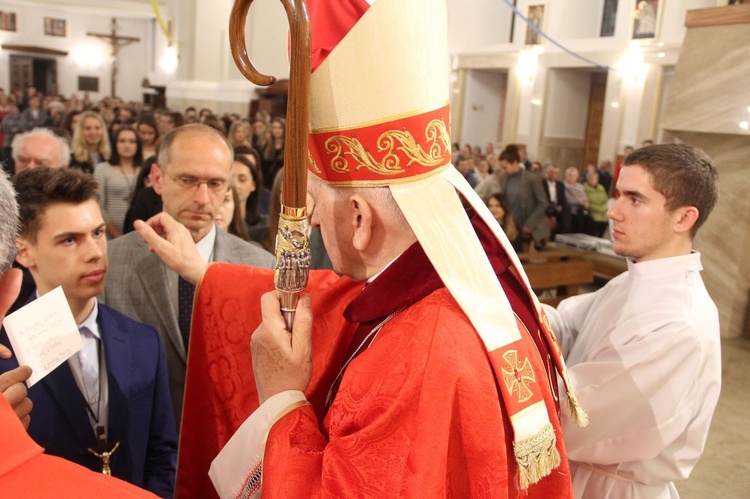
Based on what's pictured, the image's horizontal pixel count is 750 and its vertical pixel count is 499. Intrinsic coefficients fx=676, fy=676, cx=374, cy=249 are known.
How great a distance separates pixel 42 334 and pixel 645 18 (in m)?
13.6

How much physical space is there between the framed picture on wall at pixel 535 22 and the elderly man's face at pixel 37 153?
1270 centimetres

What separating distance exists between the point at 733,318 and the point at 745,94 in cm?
205

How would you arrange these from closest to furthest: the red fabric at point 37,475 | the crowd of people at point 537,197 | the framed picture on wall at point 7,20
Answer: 1. the red fabric at point 37,475
2. the crowd of people at point 537,197
3. the framed picture on wall at point 7,20

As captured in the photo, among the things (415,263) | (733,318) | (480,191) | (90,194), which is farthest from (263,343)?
(480,191)

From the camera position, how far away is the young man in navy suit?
71.2 inches

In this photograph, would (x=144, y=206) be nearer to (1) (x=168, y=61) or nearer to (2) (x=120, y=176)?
(2) (x=120, y=176)

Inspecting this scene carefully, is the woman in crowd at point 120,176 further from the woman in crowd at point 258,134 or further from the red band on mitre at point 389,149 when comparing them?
the red band on mitre at point 389,149

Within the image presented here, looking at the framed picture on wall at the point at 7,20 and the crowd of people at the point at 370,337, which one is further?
the framed picture on wall at the point at 7,20

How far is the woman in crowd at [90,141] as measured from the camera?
6.54 metres

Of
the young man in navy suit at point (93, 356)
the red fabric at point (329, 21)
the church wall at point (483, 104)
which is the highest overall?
the church wall at point (483, 104)

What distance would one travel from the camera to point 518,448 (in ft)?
4.15

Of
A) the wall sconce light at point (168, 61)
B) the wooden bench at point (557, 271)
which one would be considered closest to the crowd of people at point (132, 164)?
the wooden bench at point (557, 271)

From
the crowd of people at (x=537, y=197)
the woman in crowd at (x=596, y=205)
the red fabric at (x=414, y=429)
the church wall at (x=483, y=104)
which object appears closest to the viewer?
the red fabric at (x=414, y=429)

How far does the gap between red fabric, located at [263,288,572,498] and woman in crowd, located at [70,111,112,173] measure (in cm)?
581
